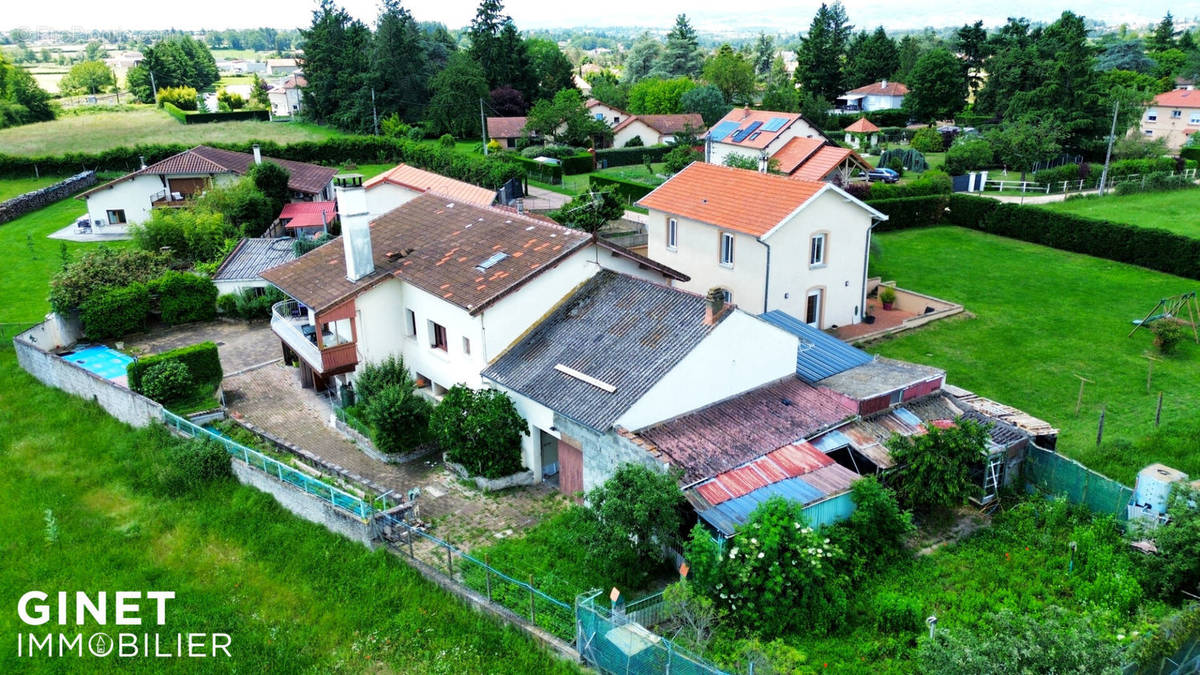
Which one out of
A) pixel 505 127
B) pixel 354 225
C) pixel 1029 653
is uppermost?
pixel 354 225

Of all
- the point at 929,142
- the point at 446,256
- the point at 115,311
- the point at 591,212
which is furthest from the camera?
the point at 929,142

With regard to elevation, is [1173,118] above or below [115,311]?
above

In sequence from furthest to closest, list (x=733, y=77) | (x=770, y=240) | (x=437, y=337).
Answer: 1. (x=733, y=77)
2. (x=770, y=240)
3. (x=437, y=337)

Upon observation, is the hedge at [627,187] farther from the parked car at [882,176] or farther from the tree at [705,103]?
the tree at [705,103]

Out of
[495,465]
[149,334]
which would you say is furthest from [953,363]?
[149,334]

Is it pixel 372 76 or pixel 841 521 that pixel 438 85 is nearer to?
pixel 372 76

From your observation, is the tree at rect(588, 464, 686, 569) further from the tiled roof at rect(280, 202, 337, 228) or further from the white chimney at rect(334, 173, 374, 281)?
the tiled roof at rect(280, 202, 337, 228)

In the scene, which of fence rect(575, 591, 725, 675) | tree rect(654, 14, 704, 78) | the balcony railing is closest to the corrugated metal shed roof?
fence rect(575, 591, 725, 675)

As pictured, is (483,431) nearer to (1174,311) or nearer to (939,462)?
(939,462)

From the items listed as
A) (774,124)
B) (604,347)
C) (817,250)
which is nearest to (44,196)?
(774,124)
